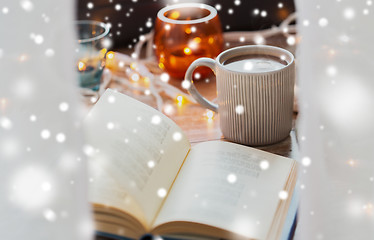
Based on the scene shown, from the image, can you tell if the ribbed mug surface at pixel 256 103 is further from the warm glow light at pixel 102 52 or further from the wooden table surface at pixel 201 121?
the warm glow light at pixel 102 52

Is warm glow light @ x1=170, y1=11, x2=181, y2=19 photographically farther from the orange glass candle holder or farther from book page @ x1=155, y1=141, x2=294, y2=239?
book page @ x1=155, y1=141, x2=294, y2=239

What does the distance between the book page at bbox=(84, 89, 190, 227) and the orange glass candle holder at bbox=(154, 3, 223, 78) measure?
0.20 m

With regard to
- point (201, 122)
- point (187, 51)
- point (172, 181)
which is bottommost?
point (172, 181)

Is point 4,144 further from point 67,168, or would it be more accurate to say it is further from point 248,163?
point 248,163

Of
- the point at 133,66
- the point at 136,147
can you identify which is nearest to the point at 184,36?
the point at 133,66

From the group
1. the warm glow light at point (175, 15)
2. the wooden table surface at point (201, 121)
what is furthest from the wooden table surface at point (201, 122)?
the warm glow light at point (175, 15)

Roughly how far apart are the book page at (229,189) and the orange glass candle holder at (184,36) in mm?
229

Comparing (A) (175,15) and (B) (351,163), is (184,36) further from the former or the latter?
(B) (351,163)

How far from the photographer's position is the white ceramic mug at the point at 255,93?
0.63 meters

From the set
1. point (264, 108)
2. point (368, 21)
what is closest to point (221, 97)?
point (264, 108)

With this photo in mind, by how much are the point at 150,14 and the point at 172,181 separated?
475 millimetres

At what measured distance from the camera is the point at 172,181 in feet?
1.89

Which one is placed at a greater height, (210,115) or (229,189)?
(210,115)

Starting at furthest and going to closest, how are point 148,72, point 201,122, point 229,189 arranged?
point 148,72, point 201,122, point 229,189
